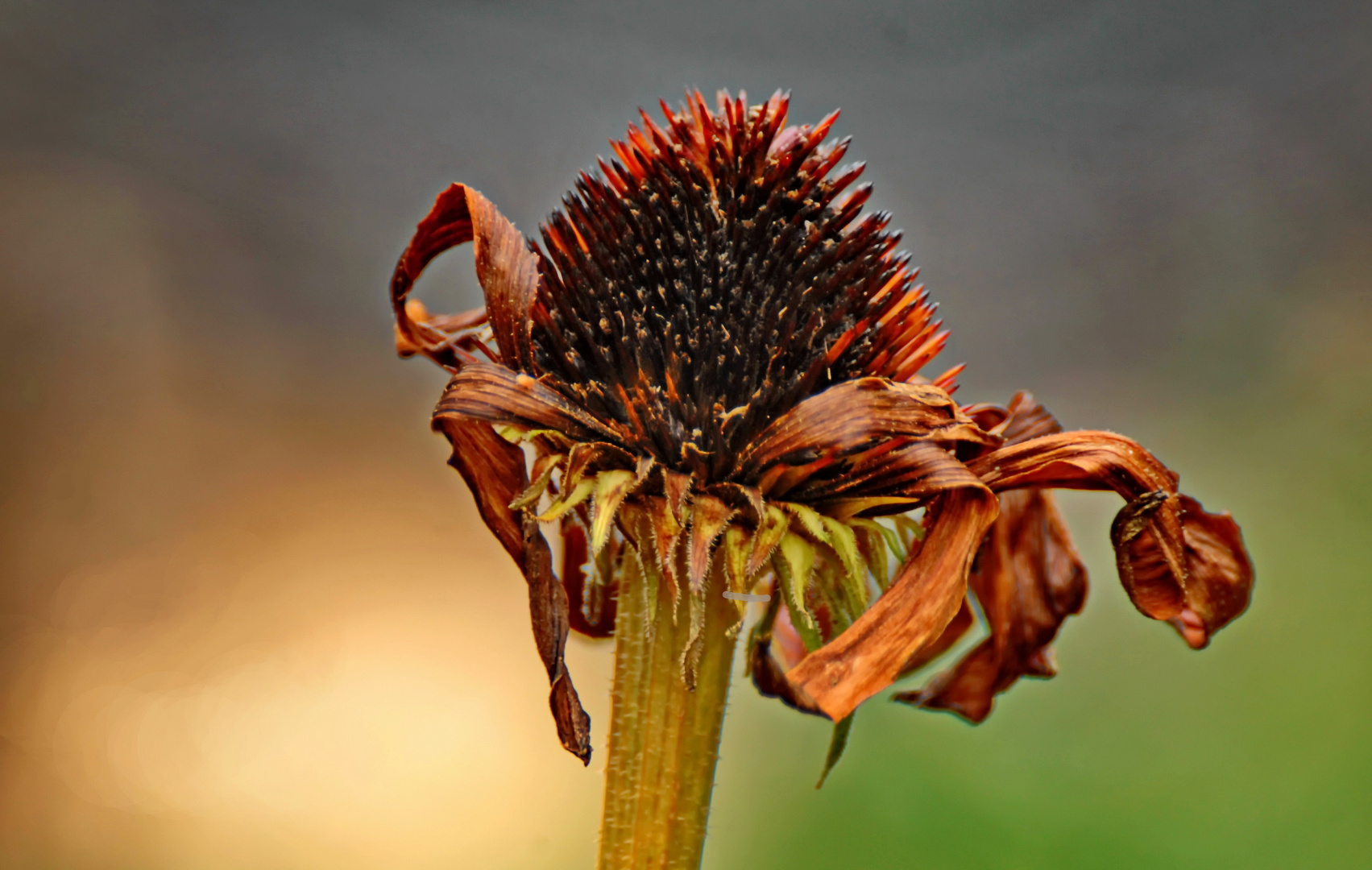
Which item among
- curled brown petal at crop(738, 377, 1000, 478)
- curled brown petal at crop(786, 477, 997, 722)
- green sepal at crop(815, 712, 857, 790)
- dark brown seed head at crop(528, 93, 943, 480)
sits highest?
dark brown seed head at crop(528, 93, 943, 480)

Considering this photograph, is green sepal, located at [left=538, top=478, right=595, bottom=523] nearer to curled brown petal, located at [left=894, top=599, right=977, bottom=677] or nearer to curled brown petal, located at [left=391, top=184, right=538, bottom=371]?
curled brown petal, located at [left=391, top=184, right=538, bottom=371]

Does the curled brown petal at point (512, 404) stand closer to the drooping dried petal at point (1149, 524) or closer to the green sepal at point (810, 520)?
the green sepal at point (810, 520)

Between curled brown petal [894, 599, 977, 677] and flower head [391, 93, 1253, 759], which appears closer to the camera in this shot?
flower head [391, 93, 1253, 759]

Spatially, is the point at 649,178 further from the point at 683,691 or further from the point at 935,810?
the point at 935,810

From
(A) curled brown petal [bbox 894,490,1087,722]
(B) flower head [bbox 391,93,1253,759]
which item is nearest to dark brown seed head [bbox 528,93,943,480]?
(B) flower head [bbox 391,93,1253,759]

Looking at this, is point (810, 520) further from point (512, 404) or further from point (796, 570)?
point (512, 404)

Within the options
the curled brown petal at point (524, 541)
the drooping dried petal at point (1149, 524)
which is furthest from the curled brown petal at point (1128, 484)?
the curled brown petal at point (524, 541)
